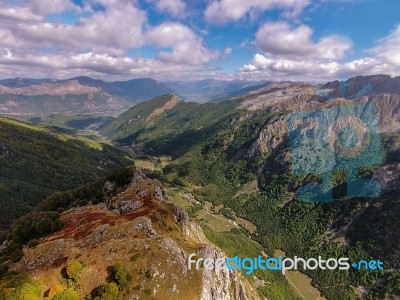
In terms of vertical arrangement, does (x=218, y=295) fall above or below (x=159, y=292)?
below

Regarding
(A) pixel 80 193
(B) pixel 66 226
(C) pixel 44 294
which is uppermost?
(C) pixel 44 294

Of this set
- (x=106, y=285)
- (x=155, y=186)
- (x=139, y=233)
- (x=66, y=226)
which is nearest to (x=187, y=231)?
(x=155, y=186)

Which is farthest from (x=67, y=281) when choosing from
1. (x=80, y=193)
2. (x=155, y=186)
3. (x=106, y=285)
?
(x=80, y=193)

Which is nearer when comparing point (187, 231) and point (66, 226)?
point (66, 226)

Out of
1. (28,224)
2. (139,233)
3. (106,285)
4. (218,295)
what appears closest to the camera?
(106,285)

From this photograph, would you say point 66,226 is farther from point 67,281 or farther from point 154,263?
point 154,263

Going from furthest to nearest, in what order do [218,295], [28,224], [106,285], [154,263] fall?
1. [28,224]
2. [218,295]
3. [154,263]
4. [106,285]

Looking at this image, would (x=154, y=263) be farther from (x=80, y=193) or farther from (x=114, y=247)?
(x=80, y=193)
